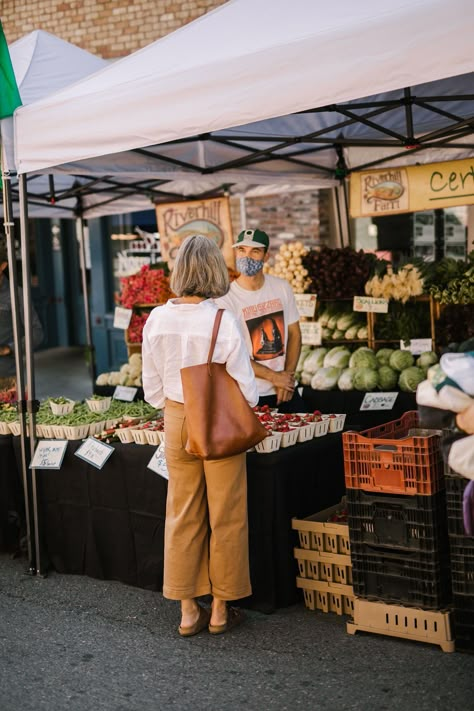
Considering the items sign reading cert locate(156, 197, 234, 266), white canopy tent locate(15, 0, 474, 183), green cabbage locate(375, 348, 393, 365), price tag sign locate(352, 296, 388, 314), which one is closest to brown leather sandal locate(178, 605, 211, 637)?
white canopy tent locate(15, 0, 474, 183)

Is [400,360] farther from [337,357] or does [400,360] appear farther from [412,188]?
[412,188]

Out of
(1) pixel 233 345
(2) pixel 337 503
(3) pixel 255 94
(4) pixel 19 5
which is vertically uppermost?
(4) pixel 19 5

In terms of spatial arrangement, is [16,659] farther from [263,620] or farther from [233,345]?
[233,345]

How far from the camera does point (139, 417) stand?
6082 mm

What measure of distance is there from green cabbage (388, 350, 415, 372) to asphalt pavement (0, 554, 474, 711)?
114 inches

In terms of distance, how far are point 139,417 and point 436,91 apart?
317 cm

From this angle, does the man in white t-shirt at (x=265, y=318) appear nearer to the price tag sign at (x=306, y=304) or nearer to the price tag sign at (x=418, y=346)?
the price tag sign at (x=418, y=346)

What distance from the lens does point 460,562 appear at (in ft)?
14.0

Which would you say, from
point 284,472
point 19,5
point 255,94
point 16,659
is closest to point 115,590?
point 16,659

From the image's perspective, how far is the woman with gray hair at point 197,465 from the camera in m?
4.52

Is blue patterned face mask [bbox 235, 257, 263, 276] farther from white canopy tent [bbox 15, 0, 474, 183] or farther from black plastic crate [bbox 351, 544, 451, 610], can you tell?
black plastic crate [bbox 351, 544, 451, 610]

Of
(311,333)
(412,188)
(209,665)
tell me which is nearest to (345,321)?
(311,333)

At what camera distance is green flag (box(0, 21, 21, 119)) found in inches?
216

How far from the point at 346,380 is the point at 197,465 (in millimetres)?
3174
